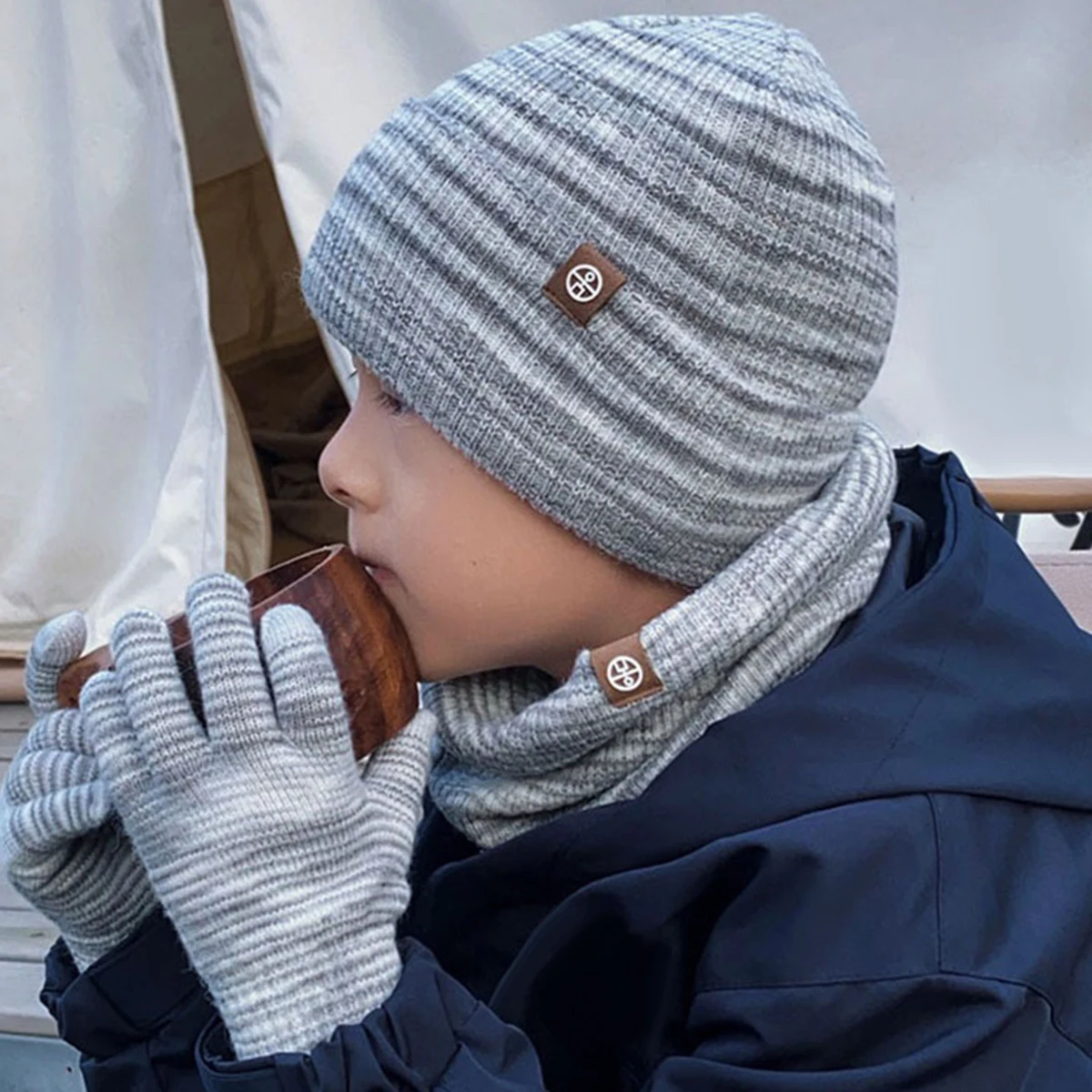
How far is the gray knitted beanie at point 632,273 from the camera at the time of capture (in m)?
0.78

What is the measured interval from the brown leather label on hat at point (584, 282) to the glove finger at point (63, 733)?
0.39 metres

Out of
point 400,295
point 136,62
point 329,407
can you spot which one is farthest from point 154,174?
point 400,295

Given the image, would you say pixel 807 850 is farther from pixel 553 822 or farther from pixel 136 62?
pixel 136 62

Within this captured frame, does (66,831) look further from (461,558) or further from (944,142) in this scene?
(944,142)

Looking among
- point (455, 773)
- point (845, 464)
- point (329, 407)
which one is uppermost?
point (845, 464)

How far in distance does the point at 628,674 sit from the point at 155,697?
270 millimetres

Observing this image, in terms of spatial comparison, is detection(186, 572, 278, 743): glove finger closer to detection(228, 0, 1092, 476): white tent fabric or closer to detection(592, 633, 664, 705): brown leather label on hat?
detection(592, 633, 664, 705): brown leather label on hat

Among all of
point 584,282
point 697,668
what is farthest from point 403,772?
point 584,282

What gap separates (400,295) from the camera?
817 millimetres

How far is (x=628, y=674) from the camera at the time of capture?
792 millimetres

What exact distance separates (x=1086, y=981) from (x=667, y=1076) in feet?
0.80

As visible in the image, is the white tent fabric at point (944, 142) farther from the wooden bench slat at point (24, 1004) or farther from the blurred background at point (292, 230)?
the wooden bench slat at point (24, 1004)

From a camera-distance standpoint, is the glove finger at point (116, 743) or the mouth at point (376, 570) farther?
the mouth at point (376, 570)

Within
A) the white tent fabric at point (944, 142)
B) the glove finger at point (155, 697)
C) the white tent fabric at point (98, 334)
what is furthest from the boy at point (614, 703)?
the white tent fabric at point (98, 334)
